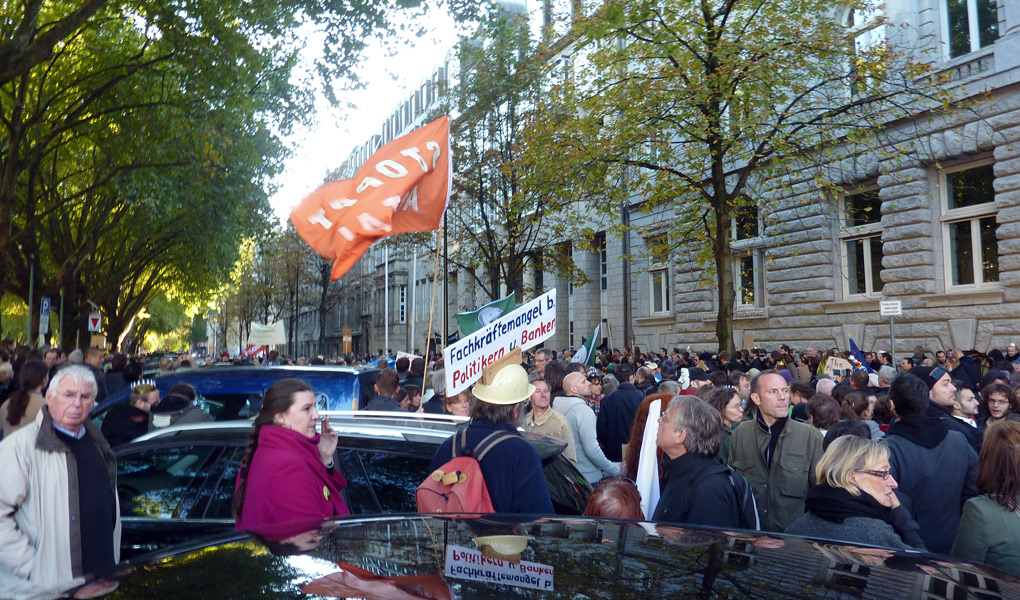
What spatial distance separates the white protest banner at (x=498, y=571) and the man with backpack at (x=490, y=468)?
62.4 inches

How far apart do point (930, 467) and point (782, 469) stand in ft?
2.96

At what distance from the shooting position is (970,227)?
18.7 m

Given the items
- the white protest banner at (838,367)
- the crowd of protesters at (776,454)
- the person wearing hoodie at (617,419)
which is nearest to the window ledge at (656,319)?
the white protest banner at (838,367)

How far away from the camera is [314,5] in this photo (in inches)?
514

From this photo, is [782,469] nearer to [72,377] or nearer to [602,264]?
[72,377]

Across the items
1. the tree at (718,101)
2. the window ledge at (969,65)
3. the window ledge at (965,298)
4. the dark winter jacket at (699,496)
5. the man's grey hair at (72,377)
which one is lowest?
the dark winter jacket at (699,496)

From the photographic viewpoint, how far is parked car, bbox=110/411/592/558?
13.7 feet

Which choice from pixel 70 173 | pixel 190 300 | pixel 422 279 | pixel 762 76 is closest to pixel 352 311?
pixel 422 279

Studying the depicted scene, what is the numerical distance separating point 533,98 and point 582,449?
21455mm

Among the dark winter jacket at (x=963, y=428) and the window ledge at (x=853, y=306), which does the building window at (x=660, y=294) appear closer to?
the window ledge at (x=853, y=306)

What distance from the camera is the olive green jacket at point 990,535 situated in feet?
12.0

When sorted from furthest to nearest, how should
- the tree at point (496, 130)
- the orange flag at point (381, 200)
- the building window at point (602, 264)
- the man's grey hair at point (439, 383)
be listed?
the building window at point (602, 264)
the tree at point (496, 130)
the man's grey hair at point (439, 383)
the orange flag at point (381, 200)

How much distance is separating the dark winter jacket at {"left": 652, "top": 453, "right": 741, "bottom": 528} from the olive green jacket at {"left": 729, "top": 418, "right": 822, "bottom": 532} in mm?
1690

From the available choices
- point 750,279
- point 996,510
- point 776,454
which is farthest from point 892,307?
point 996,510
